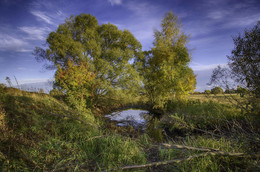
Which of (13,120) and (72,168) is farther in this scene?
(13,120)

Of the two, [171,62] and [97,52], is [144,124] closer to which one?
[171,62]

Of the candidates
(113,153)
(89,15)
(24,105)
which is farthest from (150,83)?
(113,153)

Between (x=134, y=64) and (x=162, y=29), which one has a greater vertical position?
(x=162, y=29)

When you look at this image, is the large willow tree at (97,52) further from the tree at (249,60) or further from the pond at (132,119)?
the tree at (249,60)

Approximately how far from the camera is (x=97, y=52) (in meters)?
16.0

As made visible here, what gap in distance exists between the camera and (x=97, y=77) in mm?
16938

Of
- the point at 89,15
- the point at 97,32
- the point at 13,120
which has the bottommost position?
the point at 13,120

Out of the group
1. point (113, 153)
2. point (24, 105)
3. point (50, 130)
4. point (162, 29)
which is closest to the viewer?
point (113, 153)

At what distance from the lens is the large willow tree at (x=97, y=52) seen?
51.1ft

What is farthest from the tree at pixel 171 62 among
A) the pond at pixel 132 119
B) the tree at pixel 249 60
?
the tree at pixel 249 60

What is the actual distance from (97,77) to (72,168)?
14718 millimetres

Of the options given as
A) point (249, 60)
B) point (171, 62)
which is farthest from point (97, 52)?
point (249, 60)

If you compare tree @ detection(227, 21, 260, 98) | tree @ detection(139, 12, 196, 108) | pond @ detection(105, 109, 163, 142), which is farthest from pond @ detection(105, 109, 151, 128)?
tree @ detection(227, 21, 260, 98)

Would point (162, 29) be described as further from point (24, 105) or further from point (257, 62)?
point (24, 105)
